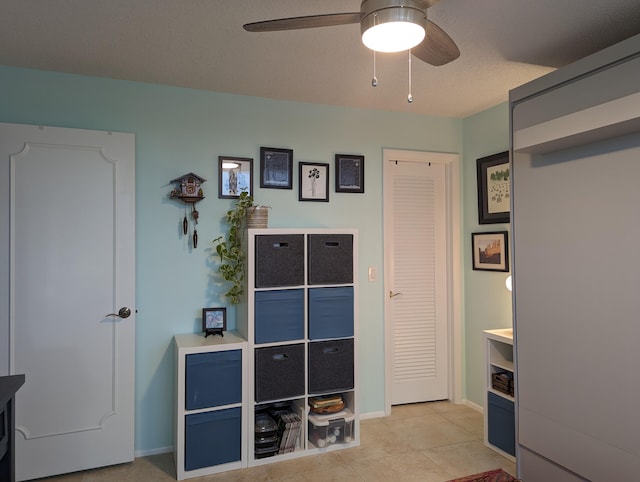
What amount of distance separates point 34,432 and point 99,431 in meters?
0.35

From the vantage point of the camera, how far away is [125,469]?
2.78 meters

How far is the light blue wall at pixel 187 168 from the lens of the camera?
113 inches

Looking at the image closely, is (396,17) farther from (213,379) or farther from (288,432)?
(288,432)

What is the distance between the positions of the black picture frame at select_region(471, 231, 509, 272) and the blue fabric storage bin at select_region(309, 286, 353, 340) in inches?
49.6

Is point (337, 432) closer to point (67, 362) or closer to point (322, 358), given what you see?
point (322, 358)

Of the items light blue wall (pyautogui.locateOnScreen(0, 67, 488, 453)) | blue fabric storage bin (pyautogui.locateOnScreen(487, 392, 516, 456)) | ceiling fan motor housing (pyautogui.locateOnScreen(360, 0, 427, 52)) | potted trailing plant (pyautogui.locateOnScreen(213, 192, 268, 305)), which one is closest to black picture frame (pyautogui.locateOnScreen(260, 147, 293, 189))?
light blue wall (pyautogui.locateOnScreen(0, 67, 488, 453))

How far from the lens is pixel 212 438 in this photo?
108 inches

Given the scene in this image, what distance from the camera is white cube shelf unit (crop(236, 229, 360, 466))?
2.86 meters

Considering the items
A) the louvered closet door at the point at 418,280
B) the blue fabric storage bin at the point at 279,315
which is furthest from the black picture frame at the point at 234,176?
the louvered closet door at the point at 418,280

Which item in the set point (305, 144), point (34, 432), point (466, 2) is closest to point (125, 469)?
point (34, 432)

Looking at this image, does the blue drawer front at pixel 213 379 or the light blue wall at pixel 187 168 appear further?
the light blue wall at pixel 187 168

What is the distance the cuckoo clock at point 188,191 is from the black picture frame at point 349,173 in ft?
3.48

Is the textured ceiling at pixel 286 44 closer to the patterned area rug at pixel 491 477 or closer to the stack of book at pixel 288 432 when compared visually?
the stack of book at pixel 288 432

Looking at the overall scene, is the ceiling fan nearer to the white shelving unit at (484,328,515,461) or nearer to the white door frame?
the white shelving unit at (484,328,515,461)
